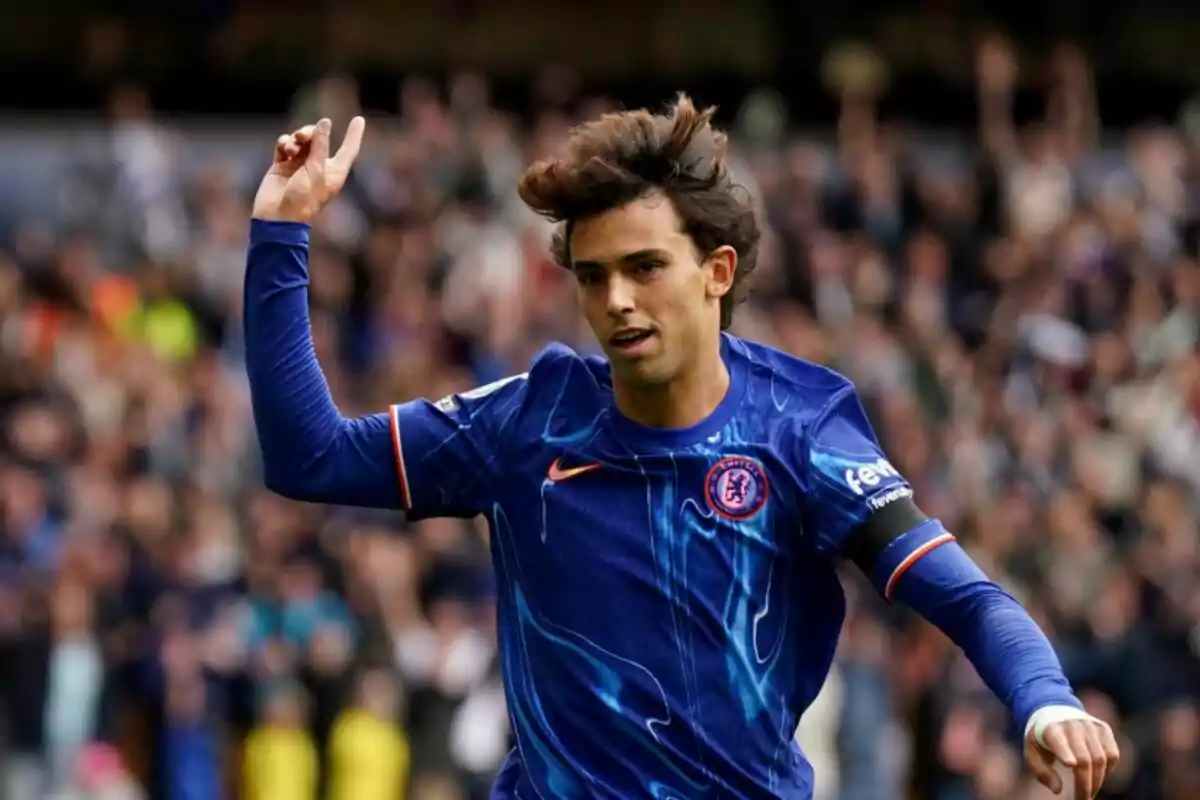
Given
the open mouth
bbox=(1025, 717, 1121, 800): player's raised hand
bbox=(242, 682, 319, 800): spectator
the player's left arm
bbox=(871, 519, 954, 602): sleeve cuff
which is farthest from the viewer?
bbox=(242, 682, 319, 800): spectator

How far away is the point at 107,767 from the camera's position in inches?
477

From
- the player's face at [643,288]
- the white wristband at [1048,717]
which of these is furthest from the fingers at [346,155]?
the white wristband at [1048,717]

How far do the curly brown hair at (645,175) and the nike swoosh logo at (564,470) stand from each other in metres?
0.46

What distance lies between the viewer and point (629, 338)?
5.33 metres

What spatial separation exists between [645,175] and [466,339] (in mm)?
10214

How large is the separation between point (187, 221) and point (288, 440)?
11.8 metres

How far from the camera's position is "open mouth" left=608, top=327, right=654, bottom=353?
5.32m

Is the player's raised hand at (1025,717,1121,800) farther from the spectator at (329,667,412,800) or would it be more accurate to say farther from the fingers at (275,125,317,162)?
the spectator at (329,667,412,800)

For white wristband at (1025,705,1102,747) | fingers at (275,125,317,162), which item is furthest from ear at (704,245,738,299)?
white wristband at (1025,705,1102,747)

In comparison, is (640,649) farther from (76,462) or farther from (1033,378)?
(1033,378)

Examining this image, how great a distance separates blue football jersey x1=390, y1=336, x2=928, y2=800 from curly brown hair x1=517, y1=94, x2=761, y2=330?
12.9 inches

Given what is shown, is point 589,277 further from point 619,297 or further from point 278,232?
point 278,232

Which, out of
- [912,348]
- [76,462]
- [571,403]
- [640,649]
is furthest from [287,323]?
[912,348]

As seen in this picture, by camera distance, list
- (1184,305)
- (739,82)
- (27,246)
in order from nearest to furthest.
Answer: (27,246) → (1184,305) → (739,82)
